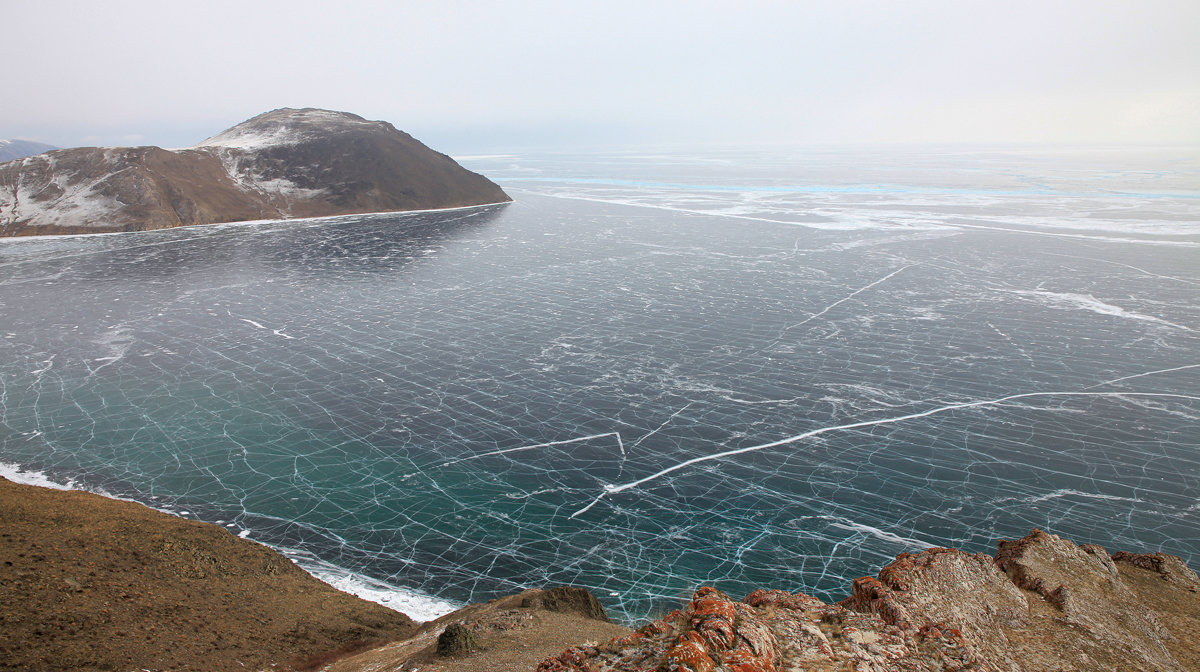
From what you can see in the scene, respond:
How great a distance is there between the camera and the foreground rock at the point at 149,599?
23.0 ft

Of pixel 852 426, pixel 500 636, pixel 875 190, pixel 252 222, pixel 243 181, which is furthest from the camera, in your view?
pixel 875 190

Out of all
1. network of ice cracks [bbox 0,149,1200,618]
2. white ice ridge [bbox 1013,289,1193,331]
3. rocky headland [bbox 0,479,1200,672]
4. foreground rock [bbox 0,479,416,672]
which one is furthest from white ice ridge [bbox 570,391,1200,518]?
white ice ridge [bbox 1013,289,1193,331]

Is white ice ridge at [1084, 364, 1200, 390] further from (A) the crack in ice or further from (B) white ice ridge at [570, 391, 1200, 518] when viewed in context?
(A) the crack in ice

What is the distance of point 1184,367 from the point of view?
18516mm

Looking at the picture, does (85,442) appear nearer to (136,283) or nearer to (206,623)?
(206,623)

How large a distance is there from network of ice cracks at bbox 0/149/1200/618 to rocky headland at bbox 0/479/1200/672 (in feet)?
6.11

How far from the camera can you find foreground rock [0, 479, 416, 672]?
276 inches

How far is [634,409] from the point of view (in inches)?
652

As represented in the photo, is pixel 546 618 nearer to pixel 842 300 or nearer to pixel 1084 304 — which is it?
pixel 842 300

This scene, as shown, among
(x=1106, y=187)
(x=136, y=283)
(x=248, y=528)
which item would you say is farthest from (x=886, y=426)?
(x=1106, y=187)

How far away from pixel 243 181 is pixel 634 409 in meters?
61.4

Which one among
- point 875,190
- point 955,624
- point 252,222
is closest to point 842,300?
point 955,624

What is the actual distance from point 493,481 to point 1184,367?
19764 millimetres

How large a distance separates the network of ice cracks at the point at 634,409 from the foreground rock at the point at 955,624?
3259mm
